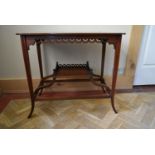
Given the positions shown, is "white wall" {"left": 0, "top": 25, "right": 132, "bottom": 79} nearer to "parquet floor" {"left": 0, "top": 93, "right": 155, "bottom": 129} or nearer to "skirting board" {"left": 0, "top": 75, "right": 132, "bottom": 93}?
"skirting board" {"left": 0, "top": 75, "right": 132, "bottom": 93}

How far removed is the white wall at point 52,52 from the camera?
4.78ft

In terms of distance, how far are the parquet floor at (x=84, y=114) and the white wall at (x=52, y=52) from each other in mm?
347

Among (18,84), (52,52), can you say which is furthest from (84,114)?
(18,84)

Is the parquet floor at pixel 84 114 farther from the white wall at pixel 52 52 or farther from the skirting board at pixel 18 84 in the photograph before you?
the white wall at pixel 52 52

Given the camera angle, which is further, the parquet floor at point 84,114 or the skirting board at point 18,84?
the skirting board at point 18,84

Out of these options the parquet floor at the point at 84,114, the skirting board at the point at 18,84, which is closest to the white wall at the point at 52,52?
the skirting board at the point at 18,84

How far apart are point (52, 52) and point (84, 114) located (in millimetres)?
702

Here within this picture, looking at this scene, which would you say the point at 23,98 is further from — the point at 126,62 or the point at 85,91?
the point at 126,62

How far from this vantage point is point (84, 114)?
1359 millimetres

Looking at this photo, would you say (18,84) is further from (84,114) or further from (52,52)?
(84,114)

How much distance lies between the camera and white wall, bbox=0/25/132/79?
146 centimetres

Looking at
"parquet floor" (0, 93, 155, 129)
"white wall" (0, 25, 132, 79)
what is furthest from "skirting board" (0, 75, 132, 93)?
"parquet floor" (0, 93, 155, 129)
